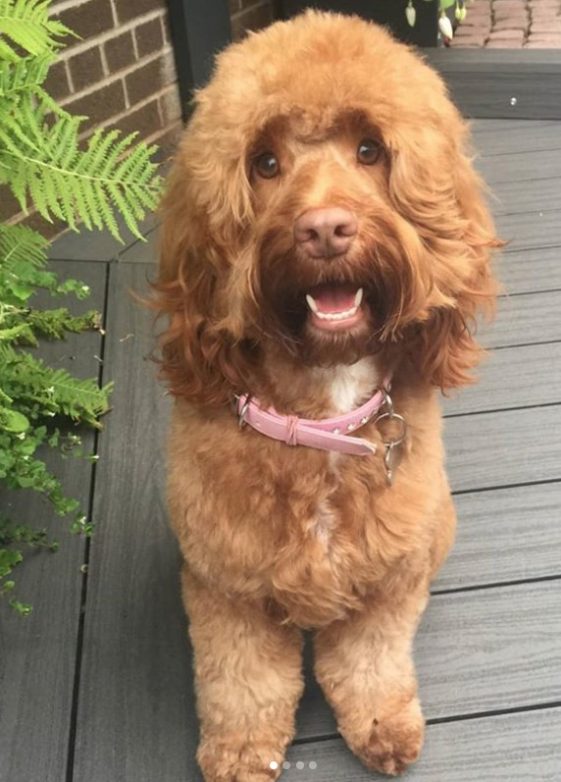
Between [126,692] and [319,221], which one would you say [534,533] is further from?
[319,221]

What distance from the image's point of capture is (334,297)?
1.00 meters

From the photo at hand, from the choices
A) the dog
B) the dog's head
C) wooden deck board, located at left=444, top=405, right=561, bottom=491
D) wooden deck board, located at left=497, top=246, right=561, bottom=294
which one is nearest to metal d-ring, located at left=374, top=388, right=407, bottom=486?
the dog

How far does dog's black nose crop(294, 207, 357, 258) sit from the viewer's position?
0.90 m

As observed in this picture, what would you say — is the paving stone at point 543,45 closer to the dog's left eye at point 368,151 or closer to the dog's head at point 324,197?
the dog's head at point 324,197

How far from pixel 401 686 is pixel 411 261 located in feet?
2.30

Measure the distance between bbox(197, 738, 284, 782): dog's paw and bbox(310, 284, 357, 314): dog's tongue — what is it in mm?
689

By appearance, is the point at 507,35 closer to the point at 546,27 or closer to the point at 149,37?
the point at 546,27

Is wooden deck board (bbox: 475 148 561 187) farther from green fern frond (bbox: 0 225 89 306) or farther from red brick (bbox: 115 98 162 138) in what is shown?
green fern frond (bbox: 0 225 89 306)

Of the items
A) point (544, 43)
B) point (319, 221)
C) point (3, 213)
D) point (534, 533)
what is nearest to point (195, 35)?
point (3, 213)

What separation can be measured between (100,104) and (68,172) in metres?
1.18

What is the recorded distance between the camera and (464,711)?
1381 mm

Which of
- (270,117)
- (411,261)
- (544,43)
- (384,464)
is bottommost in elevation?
(544,43)

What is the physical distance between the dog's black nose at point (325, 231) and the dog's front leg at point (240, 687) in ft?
1.91

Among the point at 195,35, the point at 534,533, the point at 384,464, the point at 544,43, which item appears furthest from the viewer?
the point at 544,43
